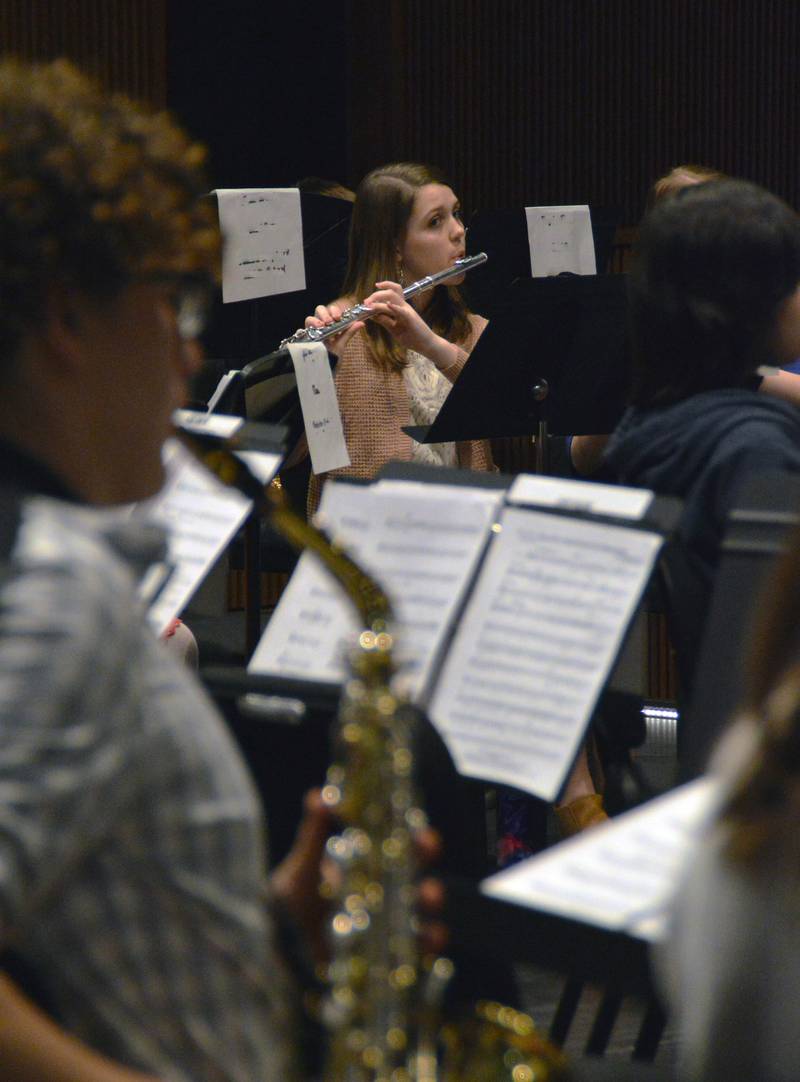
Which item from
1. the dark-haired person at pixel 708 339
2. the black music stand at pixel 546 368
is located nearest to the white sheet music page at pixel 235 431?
the dark-haired person at pixel 708 339

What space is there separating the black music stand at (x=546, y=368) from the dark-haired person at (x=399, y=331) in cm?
30

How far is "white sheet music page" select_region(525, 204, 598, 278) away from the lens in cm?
475

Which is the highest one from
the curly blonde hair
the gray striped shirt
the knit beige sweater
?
the curly blonde hair

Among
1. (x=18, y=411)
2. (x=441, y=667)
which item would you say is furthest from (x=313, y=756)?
(x=18, y=411)

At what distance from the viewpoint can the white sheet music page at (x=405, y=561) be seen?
1.75m

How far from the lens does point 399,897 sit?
0.96m

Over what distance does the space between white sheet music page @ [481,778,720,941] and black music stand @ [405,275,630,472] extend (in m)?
2.29


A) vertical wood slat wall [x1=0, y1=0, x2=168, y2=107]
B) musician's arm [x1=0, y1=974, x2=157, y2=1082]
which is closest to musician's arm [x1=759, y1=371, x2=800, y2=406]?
musician's arm [x1=0, y1=974, x2=157, y2=1082]

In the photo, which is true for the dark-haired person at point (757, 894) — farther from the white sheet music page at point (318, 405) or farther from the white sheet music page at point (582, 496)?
the white sheet music page at point (318, 405)

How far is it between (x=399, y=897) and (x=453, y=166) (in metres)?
6.24

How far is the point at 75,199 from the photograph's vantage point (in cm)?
93

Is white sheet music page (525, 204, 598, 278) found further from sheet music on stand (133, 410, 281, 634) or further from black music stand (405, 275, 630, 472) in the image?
sheet music on stand (133, 410, 281, 634)

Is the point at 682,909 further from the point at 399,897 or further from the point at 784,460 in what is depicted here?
the point at 784,460

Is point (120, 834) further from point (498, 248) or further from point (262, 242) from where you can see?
point (498, 248)
